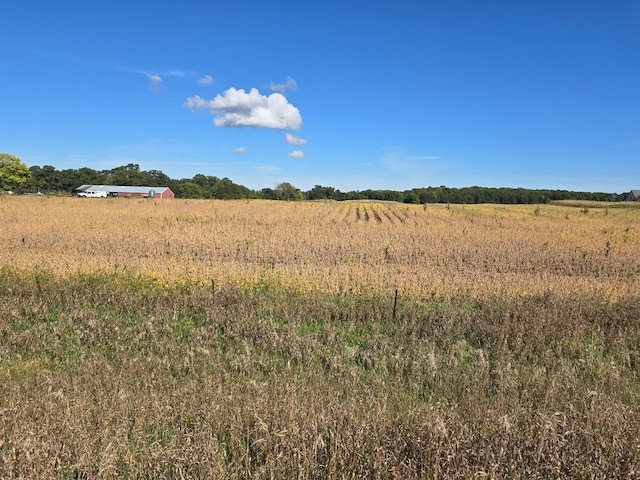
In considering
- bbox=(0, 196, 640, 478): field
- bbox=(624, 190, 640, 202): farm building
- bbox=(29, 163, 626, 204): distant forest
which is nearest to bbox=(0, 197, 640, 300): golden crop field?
bbox=(0, 196, 640, 478): field

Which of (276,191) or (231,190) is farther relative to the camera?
(276,191)

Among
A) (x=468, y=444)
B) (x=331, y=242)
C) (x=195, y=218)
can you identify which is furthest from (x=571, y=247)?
(x=195, y=218)

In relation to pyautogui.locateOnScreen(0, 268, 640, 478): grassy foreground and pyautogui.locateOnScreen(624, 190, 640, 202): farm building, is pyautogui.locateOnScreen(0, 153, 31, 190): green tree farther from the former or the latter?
pyautogui.locateOnScreen(624, 190, 640, 202): farm building

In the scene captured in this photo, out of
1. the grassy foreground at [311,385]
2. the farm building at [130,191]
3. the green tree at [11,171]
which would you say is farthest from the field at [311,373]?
the green tree at [11,171]

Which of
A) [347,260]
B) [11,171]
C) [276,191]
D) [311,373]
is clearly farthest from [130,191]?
[311,373]

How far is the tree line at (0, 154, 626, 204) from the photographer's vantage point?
9724cm

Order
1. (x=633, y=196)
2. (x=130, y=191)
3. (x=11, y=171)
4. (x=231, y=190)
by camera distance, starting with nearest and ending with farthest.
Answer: (x=11, y=171) → (x=130, y=191) → (x=633, y=196) → (x=231, y=190)

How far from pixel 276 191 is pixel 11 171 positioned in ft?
219

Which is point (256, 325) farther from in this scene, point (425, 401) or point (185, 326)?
point (425, 401)

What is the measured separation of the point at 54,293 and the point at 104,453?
24.2 feet

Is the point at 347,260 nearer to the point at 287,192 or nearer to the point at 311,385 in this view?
the point at 311,385

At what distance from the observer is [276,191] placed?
126m

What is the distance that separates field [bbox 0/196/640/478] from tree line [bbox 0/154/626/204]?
93425 millimetres

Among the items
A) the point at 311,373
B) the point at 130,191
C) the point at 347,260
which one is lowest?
the point at 311,373
